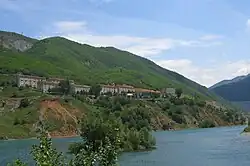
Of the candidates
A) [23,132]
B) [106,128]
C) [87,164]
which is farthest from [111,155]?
[23,132]

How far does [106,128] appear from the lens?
95562mm

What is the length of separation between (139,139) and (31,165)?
40237 mm

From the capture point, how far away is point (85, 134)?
9775 cm

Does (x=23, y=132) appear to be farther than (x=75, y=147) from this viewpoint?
Yes

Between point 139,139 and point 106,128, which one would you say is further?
point 139,139

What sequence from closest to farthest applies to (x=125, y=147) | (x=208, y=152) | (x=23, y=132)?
1. (x=208, y=152)
2. (x=125, y=147)
3. (x=23, y=132)

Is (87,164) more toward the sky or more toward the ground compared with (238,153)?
more toward the sky

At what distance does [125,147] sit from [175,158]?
65.8 feet

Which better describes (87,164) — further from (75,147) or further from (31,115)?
(31,115)

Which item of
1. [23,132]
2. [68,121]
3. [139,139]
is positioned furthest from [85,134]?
[68,121]

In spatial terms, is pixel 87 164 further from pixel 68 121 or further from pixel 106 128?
pixel 68 121

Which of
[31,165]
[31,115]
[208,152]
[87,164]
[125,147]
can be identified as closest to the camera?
[87,164]

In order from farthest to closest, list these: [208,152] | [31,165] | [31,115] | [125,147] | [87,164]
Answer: [31,115] < [125,147] < [208,152] < [31,165] < [87,164]

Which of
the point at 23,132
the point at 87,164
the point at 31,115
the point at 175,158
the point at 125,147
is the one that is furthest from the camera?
the point at 31,115
